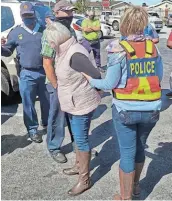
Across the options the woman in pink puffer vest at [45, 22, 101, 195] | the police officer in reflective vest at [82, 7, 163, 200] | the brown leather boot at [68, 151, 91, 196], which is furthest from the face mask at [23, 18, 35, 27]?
the brown leather boot at [68, 151, 91, 196]

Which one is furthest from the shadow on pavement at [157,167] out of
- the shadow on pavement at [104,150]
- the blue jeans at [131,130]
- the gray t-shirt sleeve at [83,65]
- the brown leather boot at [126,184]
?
the gray t-shirt sleeve at [83,65]

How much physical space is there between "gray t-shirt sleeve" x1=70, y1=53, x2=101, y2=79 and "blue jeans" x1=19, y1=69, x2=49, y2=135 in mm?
1706

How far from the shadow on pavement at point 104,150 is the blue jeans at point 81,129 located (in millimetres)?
542

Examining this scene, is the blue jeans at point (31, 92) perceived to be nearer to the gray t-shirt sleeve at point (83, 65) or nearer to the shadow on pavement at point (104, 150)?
the shadow on pavement at point (104, 150)

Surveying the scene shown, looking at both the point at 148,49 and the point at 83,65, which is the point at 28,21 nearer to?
the point at 83,65

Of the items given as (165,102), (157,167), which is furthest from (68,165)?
(165,102)

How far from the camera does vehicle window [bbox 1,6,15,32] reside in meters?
7.03

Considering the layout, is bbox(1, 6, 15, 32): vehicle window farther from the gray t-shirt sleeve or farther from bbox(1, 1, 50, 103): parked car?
the gray t-shirt sleeve

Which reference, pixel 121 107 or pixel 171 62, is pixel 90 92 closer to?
pixel 121 107

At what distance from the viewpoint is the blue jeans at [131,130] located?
120 inches

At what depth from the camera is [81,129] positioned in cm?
356

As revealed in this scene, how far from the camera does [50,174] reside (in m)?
4.11

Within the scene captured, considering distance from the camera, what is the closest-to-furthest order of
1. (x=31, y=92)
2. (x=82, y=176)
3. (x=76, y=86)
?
(x=76, y=86), (x=82, y=176), (x=31, y=92)

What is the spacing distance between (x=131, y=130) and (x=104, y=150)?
1.69 meters
